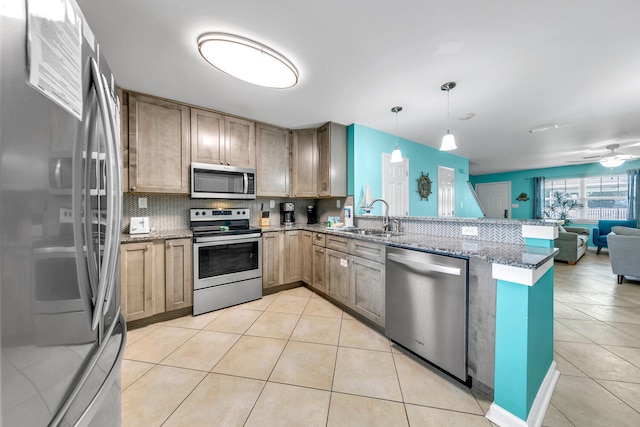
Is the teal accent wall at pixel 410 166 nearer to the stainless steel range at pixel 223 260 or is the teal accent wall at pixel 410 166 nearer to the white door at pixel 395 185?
the white door at pixel 395 185

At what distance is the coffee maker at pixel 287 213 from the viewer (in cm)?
348

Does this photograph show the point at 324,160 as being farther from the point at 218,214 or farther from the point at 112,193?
the point at 112,193

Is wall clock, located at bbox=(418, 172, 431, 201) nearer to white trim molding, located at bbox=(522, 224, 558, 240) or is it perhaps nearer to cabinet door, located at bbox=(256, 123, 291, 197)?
cabinet door, located at bbox=(256, 123, 291, 197)

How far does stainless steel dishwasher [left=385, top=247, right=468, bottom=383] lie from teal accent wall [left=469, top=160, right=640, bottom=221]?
28.0ft

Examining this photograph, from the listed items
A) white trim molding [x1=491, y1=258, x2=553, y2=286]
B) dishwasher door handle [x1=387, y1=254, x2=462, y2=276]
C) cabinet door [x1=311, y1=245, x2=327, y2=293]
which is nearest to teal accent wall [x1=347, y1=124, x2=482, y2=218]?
cabinet door [x1=311, y1=245, x2=327, y2=293]

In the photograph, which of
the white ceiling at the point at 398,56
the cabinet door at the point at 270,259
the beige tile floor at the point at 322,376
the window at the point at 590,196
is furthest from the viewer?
the window at the point at 590,196

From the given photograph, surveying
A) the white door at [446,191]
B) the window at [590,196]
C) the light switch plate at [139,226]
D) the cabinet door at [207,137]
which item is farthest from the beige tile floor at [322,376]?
the window at [590,196]

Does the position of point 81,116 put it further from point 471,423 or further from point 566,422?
point 566,422

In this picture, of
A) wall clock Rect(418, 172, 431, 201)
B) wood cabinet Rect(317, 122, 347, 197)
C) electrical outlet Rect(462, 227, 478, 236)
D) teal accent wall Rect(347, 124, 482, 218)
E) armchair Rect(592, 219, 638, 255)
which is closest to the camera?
electrical outlet Rect(462, 227, 478, 236)

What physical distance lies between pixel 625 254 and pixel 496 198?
5.38 meters

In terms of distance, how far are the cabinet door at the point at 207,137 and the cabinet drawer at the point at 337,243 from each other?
1.63 m

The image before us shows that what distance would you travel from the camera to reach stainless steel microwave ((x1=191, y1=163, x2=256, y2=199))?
2.65m

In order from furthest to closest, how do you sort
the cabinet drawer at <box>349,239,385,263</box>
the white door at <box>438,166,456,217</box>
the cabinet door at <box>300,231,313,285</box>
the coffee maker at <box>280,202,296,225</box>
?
the white door at <box>438,166,456,217</box>, the coffee maker at <box>280,202,296,225</box>, the cabinet door at <box>300,231,313,285</box>, the cabinet drawer at <box>349,239,385,263</box>

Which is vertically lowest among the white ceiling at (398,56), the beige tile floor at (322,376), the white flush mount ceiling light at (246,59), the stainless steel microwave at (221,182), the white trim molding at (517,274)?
the beige tile floor at (322,376)
